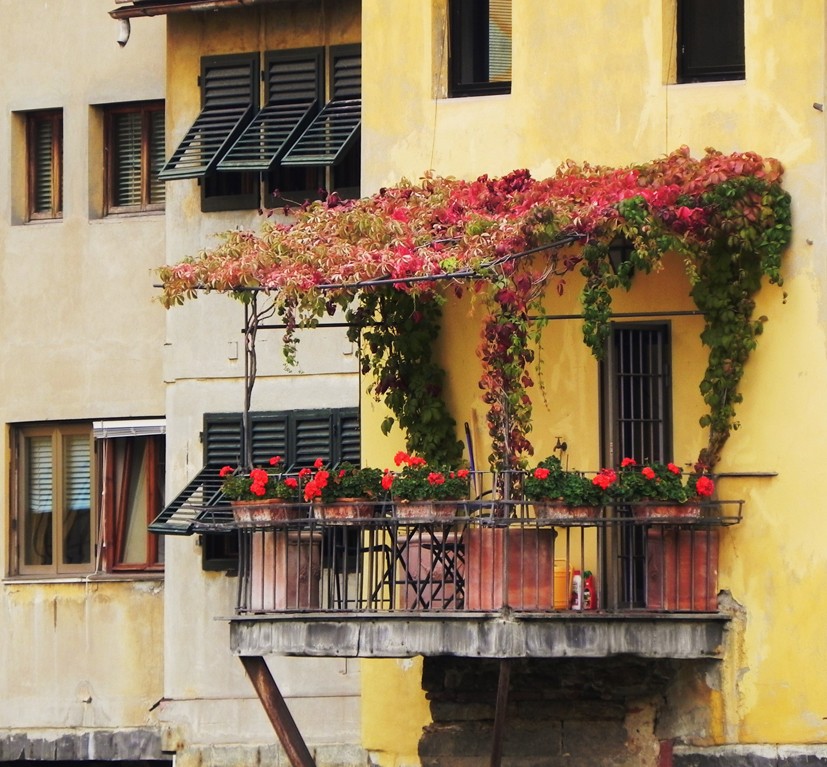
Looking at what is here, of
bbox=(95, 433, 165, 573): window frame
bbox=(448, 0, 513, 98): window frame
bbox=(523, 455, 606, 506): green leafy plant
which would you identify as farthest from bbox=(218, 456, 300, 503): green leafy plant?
bbox=(95, 433, 165, 573): window frame

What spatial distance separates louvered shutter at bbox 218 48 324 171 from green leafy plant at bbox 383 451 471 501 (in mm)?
4475

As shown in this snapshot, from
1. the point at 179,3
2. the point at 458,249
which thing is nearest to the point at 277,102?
the point at 179,3

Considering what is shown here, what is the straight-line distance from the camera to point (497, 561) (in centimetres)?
2286

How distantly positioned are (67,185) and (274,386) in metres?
3.12

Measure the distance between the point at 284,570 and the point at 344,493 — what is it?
2.62ft

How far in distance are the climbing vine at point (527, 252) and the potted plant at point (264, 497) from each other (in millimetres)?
1033

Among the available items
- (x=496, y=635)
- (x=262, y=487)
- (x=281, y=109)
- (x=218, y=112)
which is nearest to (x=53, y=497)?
(x=218, y=112)

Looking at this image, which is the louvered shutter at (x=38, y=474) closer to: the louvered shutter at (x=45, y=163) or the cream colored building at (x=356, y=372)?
the cream colored building at (x=356, y=372)

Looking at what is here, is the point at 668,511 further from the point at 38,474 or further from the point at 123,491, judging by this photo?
the point at 38,474

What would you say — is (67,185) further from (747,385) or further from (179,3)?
(747,385)

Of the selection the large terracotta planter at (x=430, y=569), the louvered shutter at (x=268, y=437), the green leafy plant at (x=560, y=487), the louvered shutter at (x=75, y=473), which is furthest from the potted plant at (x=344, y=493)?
the louvered shutter at (x=75, y=473)

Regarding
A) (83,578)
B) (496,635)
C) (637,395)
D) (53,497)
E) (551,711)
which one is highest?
(637,395)

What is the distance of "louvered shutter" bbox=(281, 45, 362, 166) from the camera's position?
2634 cm

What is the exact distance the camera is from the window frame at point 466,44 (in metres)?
24.8
